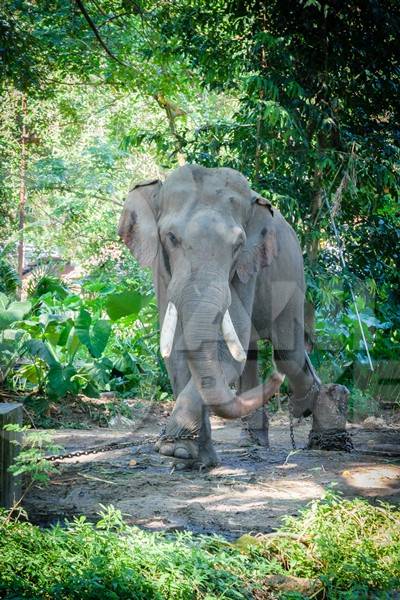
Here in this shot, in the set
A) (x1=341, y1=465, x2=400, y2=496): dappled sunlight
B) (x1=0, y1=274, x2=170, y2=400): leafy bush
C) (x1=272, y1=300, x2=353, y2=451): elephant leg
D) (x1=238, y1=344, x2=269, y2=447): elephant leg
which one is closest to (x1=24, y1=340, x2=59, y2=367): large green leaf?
(x1=0, y1=274, x2=170, y2=400): leafy bush

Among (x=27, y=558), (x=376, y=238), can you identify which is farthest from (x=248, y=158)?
(x=27, y=558)

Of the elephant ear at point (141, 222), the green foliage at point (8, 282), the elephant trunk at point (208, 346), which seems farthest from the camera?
the green foliage at point (8, 282)

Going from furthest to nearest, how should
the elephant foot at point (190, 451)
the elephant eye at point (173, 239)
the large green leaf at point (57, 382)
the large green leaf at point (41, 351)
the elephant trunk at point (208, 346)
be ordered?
the large green leaf at point (57, 382) < the large green leaf at point (41, 351) < the elephant foot at point (190, 451) < the elephant eye at point (173, 239) < the elephant trunk at point (208, 346)

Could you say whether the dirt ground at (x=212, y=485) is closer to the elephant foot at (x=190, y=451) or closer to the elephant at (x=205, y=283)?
the elephant foot at (x=190, y=451)

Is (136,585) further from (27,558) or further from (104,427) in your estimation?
(104,427)

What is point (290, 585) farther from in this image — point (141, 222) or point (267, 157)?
point (267, 157)

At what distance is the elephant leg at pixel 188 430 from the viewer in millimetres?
7105

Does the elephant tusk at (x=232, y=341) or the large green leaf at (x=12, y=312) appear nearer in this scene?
the elephant tusk at (x=232, y=341)

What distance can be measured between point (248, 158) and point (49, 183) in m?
7.62

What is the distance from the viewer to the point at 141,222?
768 centimetres

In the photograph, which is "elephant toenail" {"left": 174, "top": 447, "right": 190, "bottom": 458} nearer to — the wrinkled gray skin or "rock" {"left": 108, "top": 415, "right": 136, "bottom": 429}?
the wrinkled gray skin

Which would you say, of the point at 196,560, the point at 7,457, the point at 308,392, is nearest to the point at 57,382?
the point at 308,392

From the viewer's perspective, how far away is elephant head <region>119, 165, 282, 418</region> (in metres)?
6.74

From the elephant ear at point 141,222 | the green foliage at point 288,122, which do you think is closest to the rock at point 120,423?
the green foliage at point 288,122
